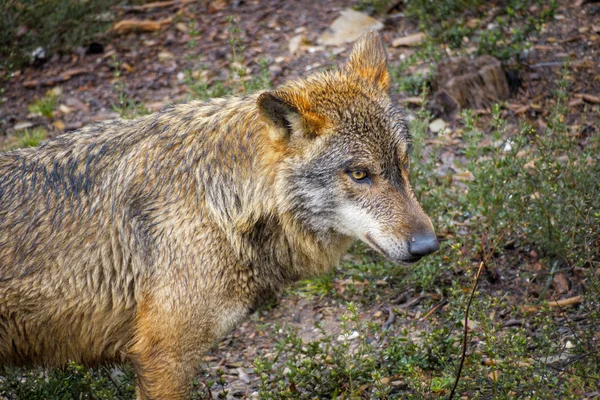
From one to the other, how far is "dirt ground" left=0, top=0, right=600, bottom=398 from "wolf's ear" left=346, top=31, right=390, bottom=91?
89.1 inches

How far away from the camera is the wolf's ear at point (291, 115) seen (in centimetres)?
478

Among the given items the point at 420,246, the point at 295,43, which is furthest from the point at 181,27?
the point at 420,246

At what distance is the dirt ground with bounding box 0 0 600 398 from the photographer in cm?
834

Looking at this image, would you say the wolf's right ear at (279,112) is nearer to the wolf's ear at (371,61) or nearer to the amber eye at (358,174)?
the amber eye at (358,174)

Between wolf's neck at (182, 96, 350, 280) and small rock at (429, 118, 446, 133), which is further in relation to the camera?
small rock at (429, 118, 446, 133)

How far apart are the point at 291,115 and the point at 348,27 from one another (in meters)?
A: 5.39

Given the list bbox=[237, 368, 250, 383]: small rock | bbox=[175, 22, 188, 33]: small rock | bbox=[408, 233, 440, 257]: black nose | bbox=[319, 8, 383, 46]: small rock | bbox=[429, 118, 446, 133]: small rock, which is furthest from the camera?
bbox=[175, 22, 188, 33]: small rock

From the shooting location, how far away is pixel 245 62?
9.80m

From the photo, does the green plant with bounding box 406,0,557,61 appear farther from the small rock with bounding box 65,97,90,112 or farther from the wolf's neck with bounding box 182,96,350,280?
the wolf's neck with bounding box 182,96,350,280

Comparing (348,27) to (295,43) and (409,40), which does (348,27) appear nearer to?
(295,43)

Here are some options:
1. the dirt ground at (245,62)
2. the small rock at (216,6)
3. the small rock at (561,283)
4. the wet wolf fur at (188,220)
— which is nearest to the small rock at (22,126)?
the dirt ground at (245,62)

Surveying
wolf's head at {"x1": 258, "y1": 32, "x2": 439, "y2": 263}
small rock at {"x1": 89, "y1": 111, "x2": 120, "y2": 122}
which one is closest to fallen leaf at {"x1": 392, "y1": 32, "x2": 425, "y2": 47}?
small rock at {"x1": 89, "y1": 111, "x2": 120, "y2": 122}

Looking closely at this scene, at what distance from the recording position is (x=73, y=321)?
509 centimetres

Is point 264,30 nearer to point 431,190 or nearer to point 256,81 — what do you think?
point 256,81
